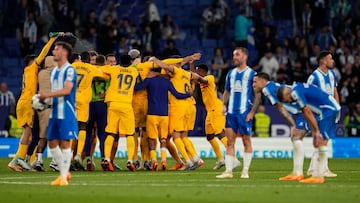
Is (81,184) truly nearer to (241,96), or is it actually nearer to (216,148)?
(241,96)

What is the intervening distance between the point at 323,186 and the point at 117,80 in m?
6.46

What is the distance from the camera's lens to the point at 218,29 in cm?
3756

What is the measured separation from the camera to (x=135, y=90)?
911 inches

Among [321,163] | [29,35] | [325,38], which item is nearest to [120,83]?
[321,163]

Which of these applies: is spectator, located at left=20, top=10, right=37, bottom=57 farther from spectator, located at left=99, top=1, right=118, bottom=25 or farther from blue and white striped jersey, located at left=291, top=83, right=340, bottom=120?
blue and white striped jersey, located at left=291, top=83, right=340, bottom=120

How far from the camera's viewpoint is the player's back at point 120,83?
73.3ft

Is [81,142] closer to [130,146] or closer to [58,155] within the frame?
[130,146]

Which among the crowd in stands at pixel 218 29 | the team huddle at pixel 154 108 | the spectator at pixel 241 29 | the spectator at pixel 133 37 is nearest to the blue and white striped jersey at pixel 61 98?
the team huddle at pixel 154 108

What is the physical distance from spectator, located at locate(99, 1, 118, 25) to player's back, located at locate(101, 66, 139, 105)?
554 inches

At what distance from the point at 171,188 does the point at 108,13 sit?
2067 centimetres

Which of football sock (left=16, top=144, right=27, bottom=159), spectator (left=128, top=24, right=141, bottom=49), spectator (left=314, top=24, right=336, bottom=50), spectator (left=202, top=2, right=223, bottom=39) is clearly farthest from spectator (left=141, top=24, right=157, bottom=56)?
football sock (left=16, top=144, right=27, bottom=159)

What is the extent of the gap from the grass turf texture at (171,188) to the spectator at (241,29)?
47.6 feet

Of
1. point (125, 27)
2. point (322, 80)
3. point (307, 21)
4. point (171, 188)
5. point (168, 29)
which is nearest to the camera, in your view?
point (171, 188)

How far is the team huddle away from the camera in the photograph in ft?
62.7
